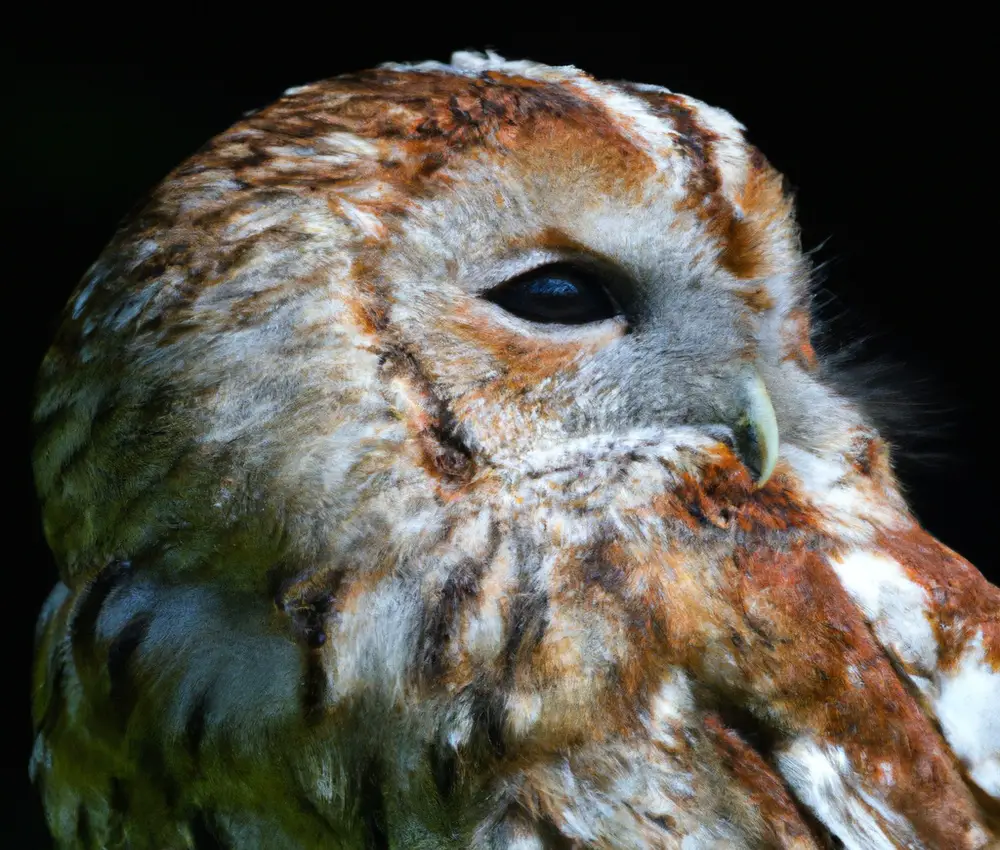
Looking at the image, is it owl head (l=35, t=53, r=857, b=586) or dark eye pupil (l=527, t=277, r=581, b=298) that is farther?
dark eye pupil (l=527, t=277, r=581, b=298)

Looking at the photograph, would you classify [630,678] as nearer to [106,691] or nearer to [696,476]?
[696,476]

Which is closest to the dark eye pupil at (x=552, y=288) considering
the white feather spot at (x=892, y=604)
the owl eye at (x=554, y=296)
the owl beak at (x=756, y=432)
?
the owl eye at (x=554, y=296)

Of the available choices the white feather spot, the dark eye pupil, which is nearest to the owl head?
the dark eye pupil

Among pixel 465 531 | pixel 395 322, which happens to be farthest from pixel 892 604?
pixel 395 322

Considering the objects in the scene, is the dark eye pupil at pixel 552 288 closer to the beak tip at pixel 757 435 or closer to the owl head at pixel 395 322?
the owl head at pixel 395 322

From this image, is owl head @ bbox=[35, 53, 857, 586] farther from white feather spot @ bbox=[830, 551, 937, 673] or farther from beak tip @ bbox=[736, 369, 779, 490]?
white feather spot @ bbox=[830, 551, 937, 673]

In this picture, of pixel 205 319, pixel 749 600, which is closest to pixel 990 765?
pixel 749 600

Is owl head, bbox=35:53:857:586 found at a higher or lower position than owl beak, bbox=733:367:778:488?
higher

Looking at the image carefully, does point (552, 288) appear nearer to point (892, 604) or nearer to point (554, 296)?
point (554, 296)
